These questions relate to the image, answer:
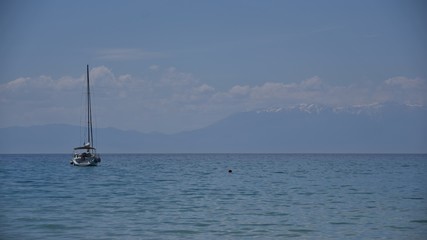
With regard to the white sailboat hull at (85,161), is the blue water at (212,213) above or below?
below

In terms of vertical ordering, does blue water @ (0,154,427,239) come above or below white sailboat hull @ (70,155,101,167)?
below

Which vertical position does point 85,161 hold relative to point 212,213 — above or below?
above

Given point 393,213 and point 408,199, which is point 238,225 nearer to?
point 393,213

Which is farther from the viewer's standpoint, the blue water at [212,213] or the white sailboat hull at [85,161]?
the white sailboat hull at [85,161]

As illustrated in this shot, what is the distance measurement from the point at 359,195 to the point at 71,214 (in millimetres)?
26192

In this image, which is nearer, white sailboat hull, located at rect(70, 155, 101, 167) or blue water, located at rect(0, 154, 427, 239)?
blue water, located at rect(0, 154, 427, 239)

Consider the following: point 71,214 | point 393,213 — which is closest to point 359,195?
point 393,213

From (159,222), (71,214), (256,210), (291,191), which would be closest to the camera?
(159,222)

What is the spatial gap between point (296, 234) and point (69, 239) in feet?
37.3

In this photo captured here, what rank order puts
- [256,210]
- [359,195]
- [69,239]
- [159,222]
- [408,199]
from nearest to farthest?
1. [69,239]
2. [159,222]
3. [256,210]
4. [408,199]
5. [359,195]

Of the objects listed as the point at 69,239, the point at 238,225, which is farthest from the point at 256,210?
the point at 69,239

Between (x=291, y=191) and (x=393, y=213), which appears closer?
(x=393, y=213)

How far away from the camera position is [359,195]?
170 feet

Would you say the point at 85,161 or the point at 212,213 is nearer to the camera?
the point at 212,213
